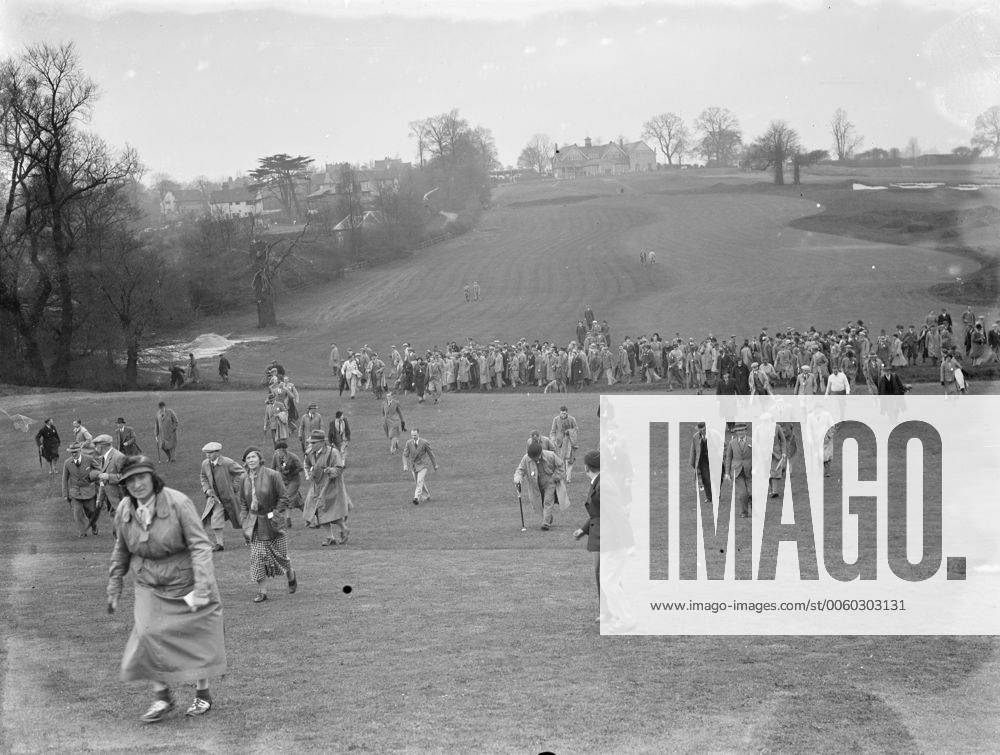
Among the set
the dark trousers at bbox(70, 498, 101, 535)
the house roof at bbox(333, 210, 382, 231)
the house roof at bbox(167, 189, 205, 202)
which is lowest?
the dark trousers at bbox(70, 498, 101, 535)

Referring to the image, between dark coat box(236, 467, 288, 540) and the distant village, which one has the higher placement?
the distant village

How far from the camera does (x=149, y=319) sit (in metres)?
39.5

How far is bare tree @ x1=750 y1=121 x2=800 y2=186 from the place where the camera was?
56.4 metres

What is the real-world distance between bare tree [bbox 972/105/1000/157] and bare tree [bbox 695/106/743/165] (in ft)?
43.0

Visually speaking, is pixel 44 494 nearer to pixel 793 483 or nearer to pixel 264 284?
pixel 793 483

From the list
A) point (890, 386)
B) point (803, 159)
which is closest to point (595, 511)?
point (890, 386)

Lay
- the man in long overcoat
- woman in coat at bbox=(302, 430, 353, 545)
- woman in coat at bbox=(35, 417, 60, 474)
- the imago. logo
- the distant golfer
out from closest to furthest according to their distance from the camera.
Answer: the imago. logo, woman in coat at bbox=(302, 430, 353, 545), the distant golfer, the man in long overcoat, woman in coat at bbox=(35, 417, 60, 474)

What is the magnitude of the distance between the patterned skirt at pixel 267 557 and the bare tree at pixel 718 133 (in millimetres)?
43340

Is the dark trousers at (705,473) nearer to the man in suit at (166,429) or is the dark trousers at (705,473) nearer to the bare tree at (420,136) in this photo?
the man in suit at (166,429)

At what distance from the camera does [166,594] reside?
7.59m

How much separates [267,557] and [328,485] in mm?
4491

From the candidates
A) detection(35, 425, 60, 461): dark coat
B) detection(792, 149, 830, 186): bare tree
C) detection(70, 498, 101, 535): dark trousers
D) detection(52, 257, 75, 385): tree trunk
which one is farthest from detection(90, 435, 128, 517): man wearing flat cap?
detection(792, 149, 830, 186): bare tree

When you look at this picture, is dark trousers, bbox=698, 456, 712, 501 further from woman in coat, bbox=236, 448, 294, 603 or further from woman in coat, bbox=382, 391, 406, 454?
woman in coat, bbox=236, 448, 294, 603

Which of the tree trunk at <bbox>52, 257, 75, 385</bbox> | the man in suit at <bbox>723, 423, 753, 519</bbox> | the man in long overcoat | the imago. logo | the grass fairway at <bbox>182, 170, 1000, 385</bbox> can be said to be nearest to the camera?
the imago. logo
